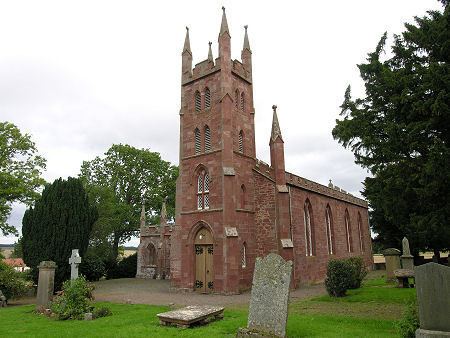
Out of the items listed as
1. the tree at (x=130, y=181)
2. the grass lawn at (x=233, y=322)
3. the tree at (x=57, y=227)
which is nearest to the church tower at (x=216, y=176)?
the tree at (x=57, y=227)

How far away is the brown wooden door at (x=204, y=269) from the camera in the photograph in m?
21.1

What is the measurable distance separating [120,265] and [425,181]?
3387 cm

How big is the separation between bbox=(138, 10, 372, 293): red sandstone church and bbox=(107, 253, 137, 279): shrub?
1649 centimetres

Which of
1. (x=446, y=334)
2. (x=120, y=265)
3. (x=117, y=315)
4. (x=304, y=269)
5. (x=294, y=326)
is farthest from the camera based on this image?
(x=120, y=265)

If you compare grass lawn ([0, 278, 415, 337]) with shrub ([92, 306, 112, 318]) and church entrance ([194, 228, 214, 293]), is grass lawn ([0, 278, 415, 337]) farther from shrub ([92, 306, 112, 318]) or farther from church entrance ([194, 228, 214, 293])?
church entrance ([194, 228, 214, 293])

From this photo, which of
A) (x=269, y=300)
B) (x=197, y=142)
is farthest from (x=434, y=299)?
(x=197, y=142)

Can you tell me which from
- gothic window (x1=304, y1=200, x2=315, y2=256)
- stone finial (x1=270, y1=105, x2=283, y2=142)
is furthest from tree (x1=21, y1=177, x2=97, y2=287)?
gothic window (x1=304, y1=200, x2=315, y2=256)

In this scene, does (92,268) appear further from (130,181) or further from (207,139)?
(207,139)

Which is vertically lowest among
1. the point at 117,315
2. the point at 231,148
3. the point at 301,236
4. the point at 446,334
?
the point at 117,315

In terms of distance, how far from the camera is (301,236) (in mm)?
24672

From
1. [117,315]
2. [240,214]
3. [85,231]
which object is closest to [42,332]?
[117,315]

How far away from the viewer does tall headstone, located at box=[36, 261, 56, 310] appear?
15.4 meters

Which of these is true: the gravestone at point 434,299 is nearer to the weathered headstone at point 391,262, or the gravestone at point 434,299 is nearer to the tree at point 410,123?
the tree at point 410,123

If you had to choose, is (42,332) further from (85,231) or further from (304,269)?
(304,269)
